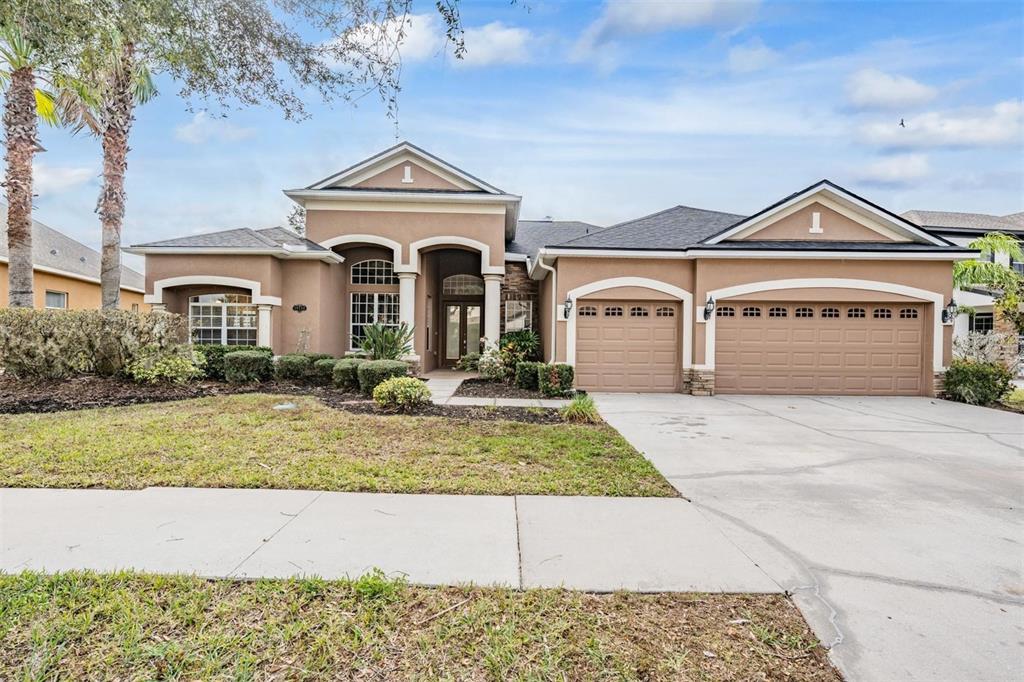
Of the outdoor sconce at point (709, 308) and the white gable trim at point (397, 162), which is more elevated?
the white gable trim at point (397, 162)

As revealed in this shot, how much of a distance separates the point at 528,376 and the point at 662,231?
18.0 feet

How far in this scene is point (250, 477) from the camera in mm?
4820

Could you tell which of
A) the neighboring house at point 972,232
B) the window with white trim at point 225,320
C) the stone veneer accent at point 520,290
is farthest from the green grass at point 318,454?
the neighboring house at point 972,232

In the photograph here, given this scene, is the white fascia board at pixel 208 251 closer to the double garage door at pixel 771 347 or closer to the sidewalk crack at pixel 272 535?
the double garage door at pixel 771 347

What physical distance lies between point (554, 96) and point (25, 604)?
27.2 feet

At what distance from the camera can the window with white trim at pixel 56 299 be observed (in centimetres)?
1808

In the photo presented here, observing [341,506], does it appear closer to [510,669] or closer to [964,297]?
[510,669]

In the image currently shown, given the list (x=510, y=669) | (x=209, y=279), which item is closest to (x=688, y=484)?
(x=510, y=669)

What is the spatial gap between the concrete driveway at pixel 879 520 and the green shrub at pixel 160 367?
30.3ft

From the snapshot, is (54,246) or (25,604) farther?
(54,246)

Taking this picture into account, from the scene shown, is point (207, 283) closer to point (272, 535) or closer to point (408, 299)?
point (408, 299)

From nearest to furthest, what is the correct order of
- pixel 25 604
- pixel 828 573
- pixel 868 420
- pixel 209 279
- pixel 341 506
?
pixel 25 604 < pixel 828 573 < pixel 341 506 < pixel 868 420 < pixel 209 279

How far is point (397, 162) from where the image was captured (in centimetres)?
1549

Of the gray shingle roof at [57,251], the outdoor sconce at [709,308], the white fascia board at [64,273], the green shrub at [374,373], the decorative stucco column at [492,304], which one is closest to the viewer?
the green shrub at [374,373]
